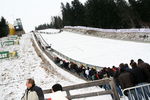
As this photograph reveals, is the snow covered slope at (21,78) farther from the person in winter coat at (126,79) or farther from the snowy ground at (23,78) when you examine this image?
the person in winter coat at (126,79)

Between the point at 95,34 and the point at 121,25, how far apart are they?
47.0 feet

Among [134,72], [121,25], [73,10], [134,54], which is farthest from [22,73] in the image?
[73,10]

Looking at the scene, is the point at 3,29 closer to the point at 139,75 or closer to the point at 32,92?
the point at 139,75

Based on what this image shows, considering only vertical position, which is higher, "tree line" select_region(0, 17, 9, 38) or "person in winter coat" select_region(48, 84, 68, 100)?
"person in winter coat" select_region(48, 84, 68, 100)

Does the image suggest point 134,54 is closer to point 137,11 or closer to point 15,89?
point 15,89

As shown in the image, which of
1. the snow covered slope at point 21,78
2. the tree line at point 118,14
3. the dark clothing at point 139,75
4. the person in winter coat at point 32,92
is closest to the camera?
the person in winter coat at point 32,92

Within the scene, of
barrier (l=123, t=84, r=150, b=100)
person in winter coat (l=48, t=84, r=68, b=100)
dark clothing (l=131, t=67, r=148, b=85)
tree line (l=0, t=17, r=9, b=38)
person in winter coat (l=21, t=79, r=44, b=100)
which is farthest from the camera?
tree line (l=0, t=17, r=9, b=38)

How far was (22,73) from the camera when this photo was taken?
93.5 ft

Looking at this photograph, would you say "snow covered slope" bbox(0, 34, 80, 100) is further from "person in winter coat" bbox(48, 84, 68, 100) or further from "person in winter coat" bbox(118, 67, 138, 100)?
"person in winter coat" bbox(48, 84, 68, 100)

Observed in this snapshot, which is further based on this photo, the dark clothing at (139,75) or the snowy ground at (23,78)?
the snowy ground at (23,78)

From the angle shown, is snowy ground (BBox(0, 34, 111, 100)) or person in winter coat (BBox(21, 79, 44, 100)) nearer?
person in winter coat (BBox(21, 79, 44, 100))

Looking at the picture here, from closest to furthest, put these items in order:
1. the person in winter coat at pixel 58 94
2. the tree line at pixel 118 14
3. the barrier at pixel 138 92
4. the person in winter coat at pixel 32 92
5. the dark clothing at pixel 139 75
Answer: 1. the person in winter coat at pixel 58 94
2. the person in winter coat at pixel 32 92
3. the barrier at pixel 138 92
4. the dark clothing at pixel 139 75
5. the tree line at pixel 118 14

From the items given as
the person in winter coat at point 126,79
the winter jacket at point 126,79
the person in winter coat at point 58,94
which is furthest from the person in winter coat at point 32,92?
the winter jacket at point 126,79

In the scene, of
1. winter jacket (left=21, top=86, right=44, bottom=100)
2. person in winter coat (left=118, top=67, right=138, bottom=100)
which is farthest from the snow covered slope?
winter jacket (left=21, top=86, right=44, bottom=100)
